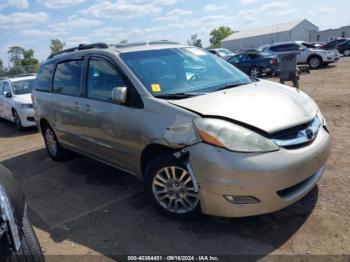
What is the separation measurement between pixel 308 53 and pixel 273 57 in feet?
12.1

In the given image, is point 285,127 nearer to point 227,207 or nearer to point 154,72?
point 227,207

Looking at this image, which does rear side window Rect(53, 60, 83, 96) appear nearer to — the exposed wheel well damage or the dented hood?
the exposed wheel well damage

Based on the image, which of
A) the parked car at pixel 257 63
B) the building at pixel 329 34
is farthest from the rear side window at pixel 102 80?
the building at pixel 329 34

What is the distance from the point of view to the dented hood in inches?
132

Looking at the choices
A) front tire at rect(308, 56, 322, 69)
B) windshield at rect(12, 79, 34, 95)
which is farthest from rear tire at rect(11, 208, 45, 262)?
front tire at rect(308, 56, 322, 69)

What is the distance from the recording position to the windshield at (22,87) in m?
10.7

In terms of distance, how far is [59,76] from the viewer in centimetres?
589

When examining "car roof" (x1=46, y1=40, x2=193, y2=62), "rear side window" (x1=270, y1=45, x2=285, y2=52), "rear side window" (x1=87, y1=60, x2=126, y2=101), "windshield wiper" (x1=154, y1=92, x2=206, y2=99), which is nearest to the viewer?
"windshield wiper" (x1=154, y1=92, x2=206, y2=99)

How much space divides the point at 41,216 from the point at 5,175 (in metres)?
1.68

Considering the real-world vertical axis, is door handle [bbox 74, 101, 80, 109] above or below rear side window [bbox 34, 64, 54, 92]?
below

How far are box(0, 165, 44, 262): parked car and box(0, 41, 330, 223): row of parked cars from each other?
144 centimetres

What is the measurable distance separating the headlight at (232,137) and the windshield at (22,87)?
8.63 metres

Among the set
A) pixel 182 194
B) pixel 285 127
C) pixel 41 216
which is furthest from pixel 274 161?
pixel 41 216

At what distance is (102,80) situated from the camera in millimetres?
4699
